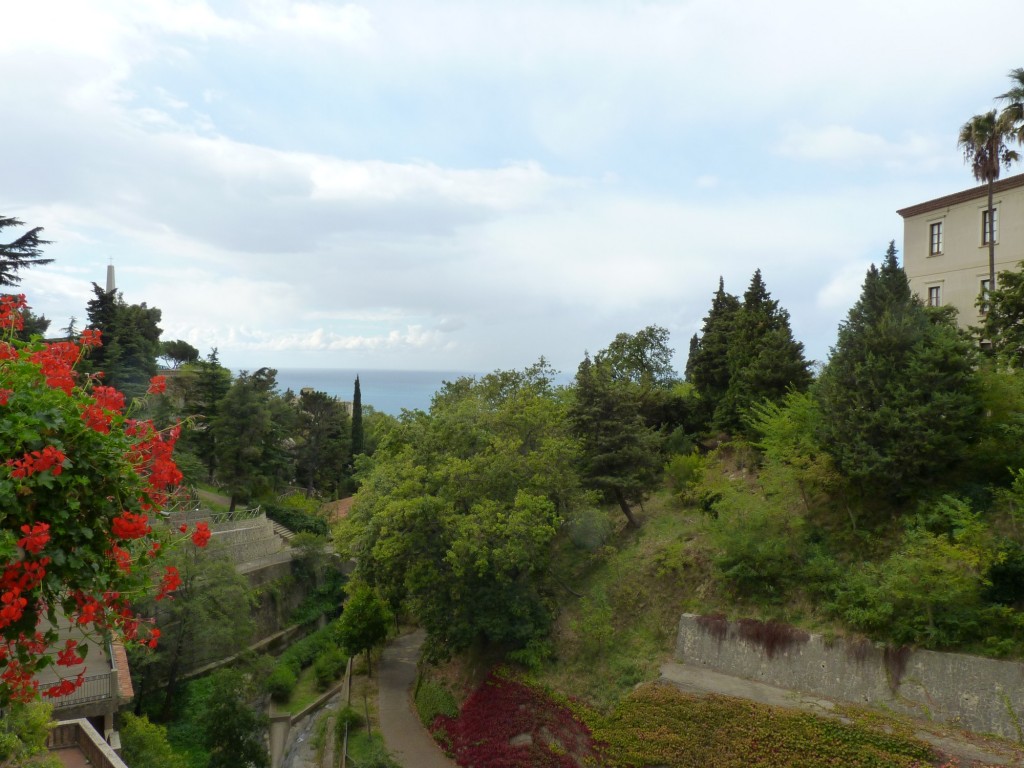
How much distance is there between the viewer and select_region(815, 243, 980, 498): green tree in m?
16.1

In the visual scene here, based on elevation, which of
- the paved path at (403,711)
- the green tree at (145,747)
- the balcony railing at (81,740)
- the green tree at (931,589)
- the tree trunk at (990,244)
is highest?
the tree trunk at (990,244)

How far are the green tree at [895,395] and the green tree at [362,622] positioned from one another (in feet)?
56.6

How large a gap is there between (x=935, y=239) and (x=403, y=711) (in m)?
27.7

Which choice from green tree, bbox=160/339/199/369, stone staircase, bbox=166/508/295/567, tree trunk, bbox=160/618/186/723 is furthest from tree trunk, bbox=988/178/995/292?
green tree, bbox=160/339/199/369

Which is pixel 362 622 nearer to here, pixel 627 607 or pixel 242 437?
pixel 627 607

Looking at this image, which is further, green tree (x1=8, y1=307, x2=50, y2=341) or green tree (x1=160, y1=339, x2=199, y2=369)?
green tree (x1=160, y1=339, x2=199, y2=369)

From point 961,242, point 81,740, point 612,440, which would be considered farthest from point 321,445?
point 961,242

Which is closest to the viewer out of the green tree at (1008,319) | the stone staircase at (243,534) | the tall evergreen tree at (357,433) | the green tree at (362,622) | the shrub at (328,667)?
the green tree at (1008,319)

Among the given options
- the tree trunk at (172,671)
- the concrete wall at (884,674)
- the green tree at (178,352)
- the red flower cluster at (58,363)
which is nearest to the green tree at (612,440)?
the concrete wall at (884,674)

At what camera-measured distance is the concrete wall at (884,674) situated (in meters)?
12.6

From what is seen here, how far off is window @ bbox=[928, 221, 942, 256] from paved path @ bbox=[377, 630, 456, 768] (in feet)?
86.8

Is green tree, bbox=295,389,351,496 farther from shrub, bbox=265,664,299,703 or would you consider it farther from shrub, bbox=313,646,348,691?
shrub, bbox=265,664,299,703

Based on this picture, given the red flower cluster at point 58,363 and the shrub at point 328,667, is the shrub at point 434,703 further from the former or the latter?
the red flower cluster at point 58,363

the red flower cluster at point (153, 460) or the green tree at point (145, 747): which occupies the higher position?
the red flower cluster at point (153, 460)
